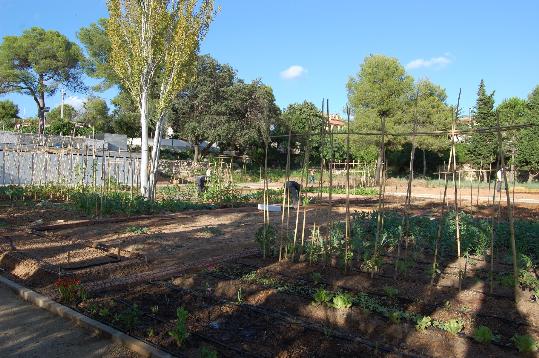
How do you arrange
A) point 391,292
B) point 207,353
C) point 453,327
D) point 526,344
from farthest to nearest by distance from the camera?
point 391,292 < point 453,327 < point 526,344 < point 207,353

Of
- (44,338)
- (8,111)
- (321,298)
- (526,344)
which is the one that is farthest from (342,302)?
(8,111)

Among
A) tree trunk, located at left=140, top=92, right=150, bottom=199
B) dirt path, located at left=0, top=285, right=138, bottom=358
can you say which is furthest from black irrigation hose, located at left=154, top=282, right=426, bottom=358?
tree trunk, located at left=140, top=92, right=150, bottom=199

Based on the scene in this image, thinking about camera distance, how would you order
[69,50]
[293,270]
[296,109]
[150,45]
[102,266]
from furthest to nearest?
[296,109], [69,50], [150,45], [102,266], [293,270]

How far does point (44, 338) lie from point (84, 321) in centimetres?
33

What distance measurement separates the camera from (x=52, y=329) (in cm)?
402

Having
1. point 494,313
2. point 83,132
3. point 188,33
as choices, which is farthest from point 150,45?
point 83,132

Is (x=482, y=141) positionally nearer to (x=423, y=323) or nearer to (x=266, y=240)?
(x=266, y=240)

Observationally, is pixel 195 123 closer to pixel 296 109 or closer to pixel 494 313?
pixel 296 109

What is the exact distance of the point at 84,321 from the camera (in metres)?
4.02

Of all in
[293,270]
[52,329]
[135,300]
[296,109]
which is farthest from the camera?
[296,109]

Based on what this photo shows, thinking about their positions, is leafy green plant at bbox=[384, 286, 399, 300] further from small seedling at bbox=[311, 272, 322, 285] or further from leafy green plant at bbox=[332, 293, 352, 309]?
small seedling at bbox=[311, 272, 322, 285]

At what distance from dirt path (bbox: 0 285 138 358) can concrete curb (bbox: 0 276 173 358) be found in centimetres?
4

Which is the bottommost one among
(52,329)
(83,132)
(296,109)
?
(52,329)

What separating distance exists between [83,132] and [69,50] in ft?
19.5
